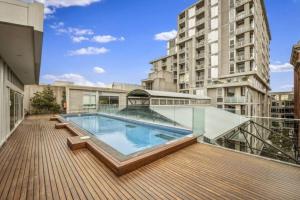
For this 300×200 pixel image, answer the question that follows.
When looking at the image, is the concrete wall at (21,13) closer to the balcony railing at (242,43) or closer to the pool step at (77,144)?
the pool step at (77,144)

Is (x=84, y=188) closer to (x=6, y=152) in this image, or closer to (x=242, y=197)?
(x=242, y=197)

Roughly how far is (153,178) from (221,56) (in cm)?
2414

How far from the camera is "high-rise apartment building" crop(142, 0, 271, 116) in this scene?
20.0 m

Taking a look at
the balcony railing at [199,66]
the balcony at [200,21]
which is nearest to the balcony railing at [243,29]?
the balcony at [200,21]

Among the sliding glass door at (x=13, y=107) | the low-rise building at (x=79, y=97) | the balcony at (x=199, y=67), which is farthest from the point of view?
the balcony at (x=199, y=67)

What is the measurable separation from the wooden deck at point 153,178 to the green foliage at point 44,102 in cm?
1168

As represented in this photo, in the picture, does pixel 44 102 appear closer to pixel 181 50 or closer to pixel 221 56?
pixel 181 50

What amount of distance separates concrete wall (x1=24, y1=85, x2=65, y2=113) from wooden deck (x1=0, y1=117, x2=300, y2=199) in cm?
1270

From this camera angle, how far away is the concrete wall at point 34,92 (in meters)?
14.1

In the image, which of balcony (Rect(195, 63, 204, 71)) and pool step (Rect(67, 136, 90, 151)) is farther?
balcony (Rect(195, 63, 204, 71))

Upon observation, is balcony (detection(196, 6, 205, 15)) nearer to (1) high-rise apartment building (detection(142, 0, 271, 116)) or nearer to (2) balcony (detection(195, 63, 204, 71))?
(1) high-rise apartment building (detection(142, 0, 271, 116))

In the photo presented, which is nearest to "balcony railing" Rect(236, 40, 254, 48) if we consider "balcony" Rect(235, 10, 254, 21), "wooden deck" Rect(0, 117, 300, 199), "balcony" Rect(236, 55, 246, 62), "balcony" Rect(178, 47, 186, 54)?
"balcony" Rect(236, 55, 246, 62)

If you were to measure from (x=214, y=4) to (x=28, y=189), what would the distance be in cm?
2946

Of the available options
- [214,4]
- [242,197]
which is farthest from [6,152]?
[214,4]
